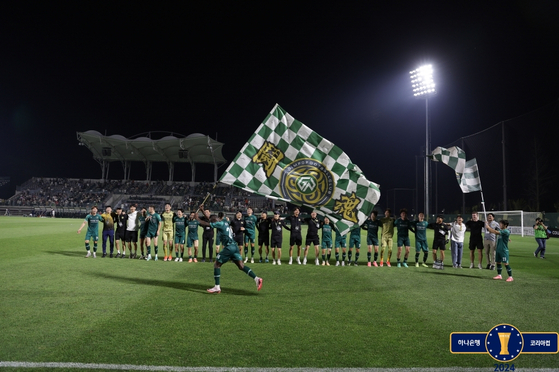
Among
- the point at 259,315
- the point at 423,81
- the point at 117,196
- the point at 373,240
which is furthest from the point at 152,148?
the point at 259,315

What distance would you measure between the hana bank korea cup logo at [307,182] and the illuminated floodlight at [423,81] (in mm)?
22429

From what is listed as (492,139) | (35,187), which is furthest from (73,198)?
(492,139)

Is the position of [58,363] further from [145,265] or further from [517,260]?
[517,260]

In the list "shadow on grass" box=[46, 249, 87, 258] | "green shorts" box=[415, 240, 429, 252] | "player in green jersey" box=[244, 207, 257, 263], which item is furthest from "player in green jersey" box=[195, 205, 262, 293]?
"shadow on grass" box=[46, 249, 87, 258]

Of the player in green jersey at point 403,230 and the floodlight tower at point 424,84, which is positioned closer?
A: the player in green jersey at point 403,230

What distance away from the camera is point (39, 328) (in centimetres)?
493

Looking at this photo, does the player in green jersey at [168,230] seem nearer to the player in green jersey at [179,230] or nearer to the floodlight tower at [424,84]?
the player in green jersey at [179,230]

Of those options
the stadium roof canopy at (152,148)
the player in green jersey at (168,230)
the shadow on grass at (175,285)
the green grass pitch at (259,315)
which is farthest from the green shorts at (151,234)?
the stadium roof canopy at (152,148)

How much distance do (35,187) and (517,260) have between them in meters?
71.5

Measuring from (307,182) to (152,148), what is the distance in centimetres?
5557

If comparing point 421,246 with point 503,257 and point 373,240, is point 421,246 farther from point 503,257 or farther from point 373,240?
point 503,257

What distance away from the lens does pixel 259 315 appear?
5816mm

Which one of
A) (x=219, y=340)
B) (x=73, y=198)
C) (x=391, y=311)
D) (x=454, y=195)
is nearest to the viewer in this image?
(x=219, y=340)

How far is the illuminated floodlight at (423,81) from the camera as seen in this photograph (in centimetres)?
2780
